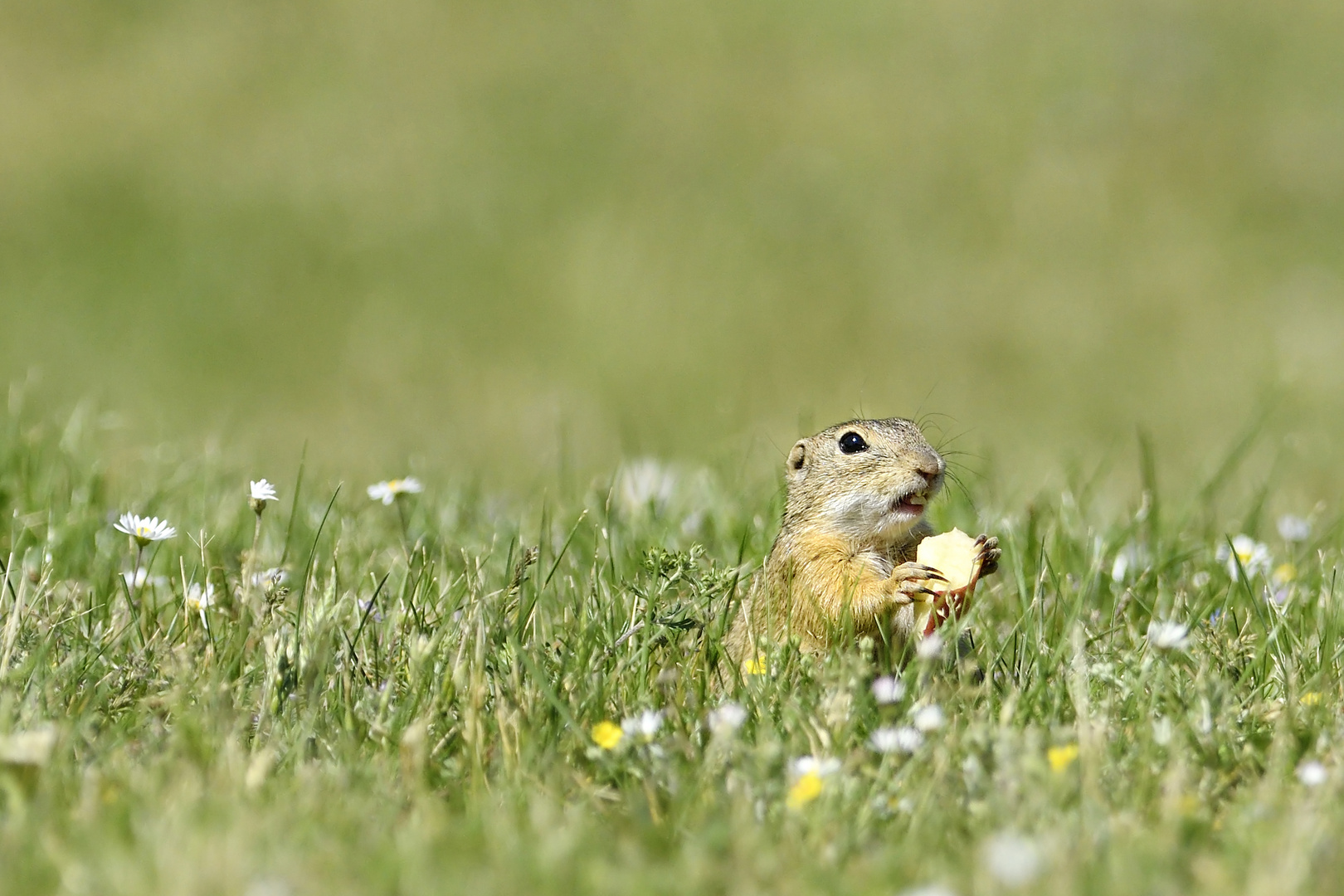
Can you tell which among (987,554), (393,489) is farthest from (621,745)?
(393,489)

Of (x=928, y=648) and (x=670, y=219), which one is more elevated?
(x=928, y=648)

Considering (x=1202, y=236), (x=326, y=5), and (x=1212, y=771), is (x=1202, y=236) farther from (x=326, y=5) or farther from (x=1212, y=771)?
(x=1212, y=771)

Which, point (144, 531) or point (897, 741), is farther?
point (144, 531)

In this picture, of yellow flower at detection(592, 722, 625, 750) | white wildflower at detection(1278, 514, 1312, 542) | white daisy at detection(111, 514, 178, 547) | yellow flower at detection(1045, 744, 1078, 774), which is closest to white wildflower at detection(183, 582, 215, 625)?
white daisy at detection(111, 514, 178, 547)

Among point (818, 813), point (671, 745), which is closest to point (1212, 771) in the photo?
point (818, 813)

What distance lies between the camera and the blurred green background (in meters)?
11.8

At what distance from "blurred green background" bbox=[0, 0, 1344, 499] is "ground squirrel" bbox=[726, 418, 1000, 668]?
18.0 feet

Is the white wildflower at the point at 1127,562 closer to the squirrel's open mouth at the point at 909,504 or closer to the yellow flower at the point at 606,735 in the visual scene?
the squirrel's open mouth at the point at 909,504

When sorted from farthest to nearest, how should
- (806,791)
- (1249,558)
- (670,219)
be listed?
(670,219) < (1249,558) < (806,791)

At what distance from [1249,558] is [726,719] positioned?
7.11ft

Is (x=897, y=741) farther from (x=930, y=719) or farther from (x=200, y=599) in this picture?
(x=200, y=599)

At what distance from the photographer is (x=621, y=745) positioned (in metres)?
2.89

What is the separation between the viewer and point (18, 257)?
1312 centimetres

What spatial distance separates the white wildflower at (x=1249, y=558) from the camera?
4.27m
